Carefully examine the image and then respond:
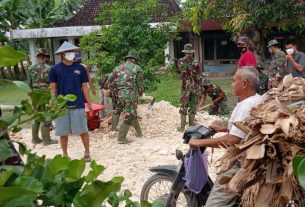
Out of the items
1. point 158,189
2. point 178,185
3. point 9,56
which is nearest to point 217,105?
point 158,189

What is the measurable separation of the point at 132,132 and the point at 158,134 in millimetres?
497

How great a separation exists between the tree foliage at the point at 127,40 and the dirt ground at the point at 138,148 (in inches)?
34.2

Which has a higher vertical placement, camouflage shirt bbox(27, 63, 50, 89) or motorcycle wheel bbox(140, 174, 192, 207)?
camouflage shirt bbox(27, 63, 50, 89)

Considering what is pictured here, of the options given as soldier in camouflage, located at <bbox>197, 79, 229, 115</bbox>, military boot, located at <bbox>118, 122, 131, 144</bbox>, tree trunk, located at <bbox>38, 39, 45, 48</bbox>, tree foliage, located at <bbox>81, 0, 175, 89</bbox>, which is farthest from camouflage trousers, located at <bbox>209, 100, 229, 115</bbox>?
tree trunk, located at <bbox>38, 39, 45, 48</bbox>

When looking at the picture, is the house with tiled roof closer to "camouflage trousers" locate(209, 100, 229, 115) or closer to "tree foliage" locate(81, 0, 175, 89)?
"tree foliage" locate(81, 0, 175, 89)

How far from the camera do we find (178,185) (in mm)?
3686

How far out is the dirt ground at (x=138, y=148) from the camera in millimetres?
5750

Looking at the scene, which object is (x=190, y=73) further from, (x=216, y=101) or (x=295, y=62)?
(x=295, y=62)

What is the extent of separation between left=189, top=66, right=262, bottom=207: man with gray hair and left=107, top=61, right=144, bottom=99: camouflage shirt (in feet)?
12.6

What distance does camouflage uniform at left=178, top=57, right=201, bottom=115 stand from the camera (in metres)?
7.80

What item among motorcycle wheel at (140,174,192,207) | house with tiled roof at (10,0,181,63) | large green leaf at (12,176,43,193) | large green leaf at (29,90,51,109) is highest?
house with tiled roof at (10,0,181,63)

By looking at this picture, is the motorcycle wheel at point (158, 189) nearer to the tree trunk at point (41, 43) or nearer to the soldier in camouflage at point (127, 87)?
the soldier in camouflage at point (127, 87)

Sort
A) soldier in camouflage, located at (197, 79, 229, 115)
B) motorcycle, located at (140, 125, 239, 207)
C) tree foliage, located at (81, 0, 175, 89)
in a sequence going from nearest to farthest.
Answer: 1. motorcycle, located at (140, 125, 239, 207)
2. tree foliage, located at (81, 0, 175, 89)
3. soldier in camouflage, located at (197, 79, 229, 115)

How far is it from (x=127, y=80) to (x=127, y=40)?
1.76 meters
